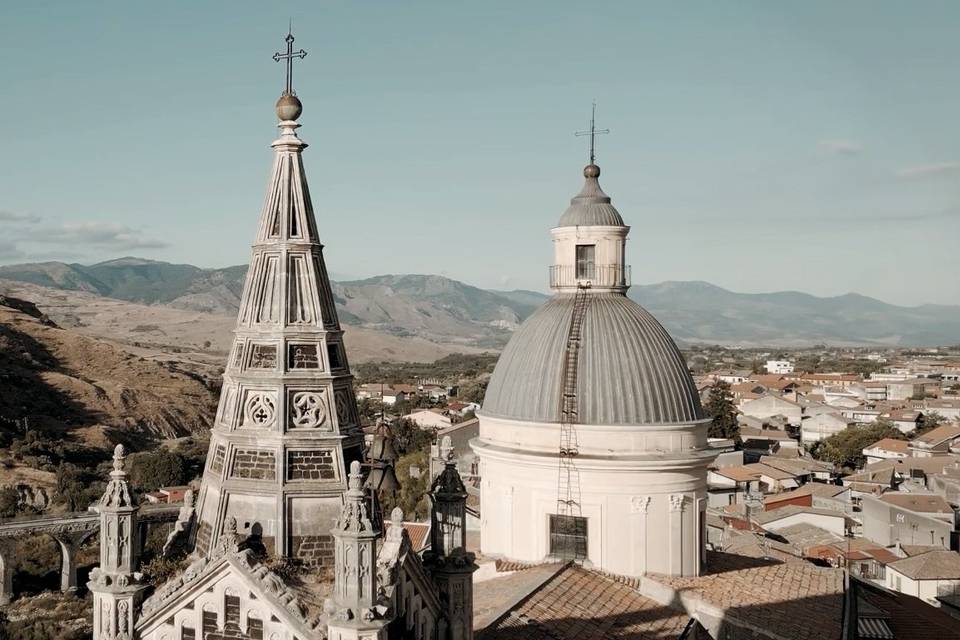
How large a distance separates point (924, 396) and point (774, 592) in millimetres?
142936

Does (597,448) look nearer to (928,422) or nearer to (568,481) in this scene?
(568,481)

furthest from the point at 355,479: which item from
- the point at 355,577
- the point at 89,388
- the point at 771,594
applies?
the point at 89,388

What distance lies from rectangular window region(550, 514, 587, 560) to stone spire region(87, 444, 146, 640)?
1388 centimetres

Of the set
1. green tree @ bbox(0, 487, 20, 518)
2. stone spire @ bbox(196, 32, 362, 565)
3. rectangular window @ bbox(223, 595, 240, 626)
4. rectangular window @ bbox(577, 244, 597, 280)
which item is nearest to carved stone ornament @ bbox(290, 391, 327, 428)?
stone spire @ bbox(196, 32, 362, 565)

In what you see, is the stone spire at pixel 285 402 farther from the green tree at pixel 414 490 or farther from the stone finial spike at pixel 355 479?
the green tree at pixel 414 490

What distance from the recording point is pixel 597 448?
79.8 ft

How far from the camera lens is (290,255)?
533 inches

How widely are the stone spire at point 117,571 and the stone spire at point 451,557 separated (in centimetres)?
451

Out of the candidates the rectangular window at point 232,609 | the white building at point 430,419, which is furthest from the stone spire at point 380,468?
the white building at point 430,419

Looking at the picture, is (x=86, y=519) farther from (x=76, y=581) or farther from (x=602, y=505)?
(x=602, y=505)

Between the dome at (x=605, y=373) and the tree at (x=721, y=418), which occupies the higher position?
the dome at (x=605, y=373)

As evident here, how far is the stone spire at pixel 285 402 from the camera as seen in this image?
12.9m

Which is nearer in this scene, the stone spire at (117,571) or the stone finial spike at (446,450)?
the stone spire at (117,571)

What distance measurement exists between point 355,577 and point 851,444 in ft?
304
